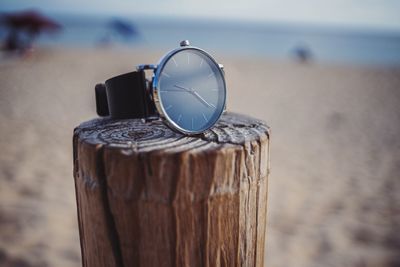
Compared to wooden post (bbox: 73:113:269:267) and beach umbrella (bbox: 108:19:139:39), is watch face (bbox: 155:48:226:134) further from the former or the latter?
beach umbrella (bbox: 108:19:139:39)

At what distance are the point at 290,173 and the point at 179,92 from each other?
11.7 feet

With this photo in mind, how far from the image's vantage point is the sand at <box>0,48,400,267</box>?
286 cm

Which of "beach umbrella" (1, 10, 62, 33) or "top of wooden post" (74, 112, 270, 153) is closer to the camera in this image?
"top of wooden post" (74, 112, 270, 153)

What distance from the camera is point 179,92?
146 centimetres

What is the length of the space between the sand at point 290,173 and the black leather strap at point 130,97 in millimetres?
1598

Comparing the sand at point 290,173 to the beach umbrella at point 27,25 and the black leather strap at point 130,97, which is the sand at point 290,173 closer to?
the black leather strap at point 130,97

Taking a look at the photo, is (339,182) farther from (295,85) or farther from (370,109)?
(295,85)

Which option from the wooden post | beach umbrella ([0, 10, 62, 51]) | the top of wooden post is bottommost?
the wooden post

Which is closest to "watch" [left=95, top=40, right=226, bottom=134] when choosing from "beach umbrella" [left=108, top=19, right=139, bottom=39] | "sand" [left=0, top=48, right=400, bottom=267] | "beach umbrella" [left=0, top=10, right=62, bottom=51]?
"sand" [left=0, top=48, right=400, bottom=267]

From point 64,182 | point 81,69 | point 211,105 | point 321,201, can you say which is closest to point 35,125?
point 64,182

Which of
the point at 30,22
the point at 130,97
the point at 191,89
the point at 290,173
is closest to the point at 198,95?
the point at 191,89

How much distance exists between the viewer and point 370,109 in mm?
8773

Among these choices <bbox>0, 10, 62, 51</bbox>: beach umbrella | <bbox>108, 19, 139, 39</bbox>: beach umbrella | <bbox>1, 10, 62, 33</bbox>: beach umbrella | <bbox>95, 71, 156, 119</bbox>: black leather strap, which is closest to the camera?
<bbox>95, 71, 156, 119</bbox>: black leather strap

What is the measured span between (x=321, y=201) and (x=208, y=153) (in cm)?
325
